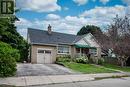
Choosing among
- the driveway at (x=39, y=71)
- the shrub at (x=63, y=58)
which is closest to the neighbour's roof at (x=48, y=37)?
the shrub at (x=63, y=58)

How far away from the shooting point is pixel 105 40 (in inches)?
1700

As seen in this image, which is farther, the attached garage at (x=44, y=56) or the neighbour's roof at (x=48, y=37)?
the neighbour's roof at (x=48, y=37)

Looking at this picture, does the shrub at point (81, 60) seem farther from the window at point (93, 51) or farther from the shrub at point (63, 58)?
the window at point (93, 51)

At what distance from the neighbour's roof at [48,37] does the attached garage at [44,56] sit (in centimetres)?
133

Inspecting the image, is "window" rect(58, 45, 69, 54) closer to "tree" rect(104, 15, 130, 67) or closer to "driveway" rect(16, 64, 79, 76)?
"tree" rect(104, 15, 130, 67)

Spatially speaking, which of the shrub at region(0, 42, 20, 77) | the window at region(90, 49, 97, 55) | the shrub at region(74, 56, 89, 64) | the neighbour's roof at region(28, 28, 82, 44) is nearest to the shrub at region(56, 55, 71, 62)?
the shrub at region(74, 56, 89, 64)

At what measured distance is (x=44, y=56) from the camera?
4022 centimetres

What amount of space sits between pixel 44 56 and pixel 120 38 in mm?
12190

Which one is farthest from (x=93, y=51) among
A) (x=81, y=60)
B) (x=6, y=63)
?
(x=6, y=63)

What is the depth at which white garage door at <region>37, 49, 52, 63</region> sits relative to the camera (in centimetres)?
3978

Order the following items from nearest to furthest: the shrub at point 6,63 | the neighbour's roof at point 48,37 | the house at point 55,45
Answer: the shrub at point 6,63, the house at point 55,45, the neighbour's roof at point 48,37

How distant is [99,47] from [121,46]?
809 centimetres

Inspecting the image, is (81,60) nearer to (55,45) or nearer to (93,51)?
(55,45)

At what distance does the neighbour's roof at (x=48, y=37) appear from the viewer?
40.8 m
